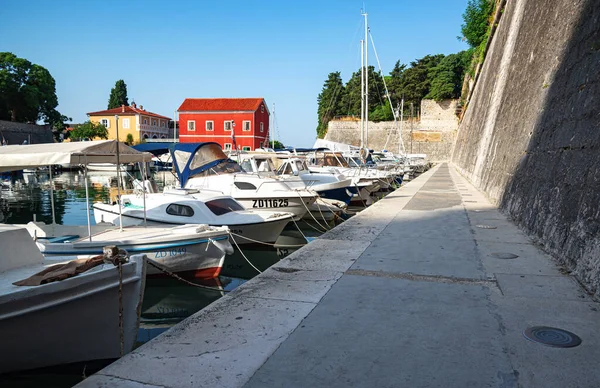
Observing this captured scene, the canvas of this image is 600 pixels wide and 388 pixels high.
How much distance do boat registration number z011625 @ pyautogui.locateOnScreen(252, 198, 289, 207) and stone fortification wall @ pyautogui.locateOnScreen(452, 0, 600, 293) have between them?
21.2 ft

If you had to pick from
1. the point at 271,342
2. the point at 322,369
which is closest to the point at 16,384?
the point at 271,342

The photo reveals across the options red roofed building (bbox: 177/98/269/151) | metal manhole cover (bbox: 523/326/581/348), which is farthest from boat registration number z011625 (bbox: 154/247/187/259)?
red roofed building (bbox: 177/98/269/151)

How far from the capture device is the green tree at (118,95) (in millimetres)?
98000

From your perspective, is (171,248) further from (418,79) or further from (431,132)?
(418,79)

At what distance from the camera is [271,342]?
3.38 metres

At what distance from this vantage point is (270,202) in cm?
1489

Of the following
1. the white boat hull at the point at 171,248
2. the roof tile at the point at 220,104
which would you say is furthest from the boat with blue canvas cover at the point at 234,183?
the roof tile at the point at 220,104

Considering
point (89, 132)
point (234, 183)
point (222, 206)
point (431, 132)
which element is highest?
point (431, 132)

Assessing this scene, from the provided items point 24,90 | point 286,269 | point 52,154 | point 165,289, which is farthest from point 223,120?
point 286,269

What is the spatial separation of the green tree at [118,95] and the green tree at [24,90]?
29.2m

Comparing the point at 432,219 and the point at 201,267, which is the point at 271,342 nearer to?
the point at 201,267

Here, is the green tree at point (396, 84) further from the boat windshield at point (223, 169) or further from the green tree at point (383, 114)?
the boat windshield at point (223, 169)

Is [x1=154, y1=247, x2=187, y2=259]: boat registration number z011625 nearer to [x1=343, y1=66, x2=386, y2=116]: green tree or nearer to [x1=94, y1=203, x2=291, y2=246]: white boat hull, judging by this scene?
[x1=94, y1=203, x2=291, y2=246]: white boat hull

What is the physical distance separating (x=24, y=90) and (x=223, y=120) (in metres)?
28.3
